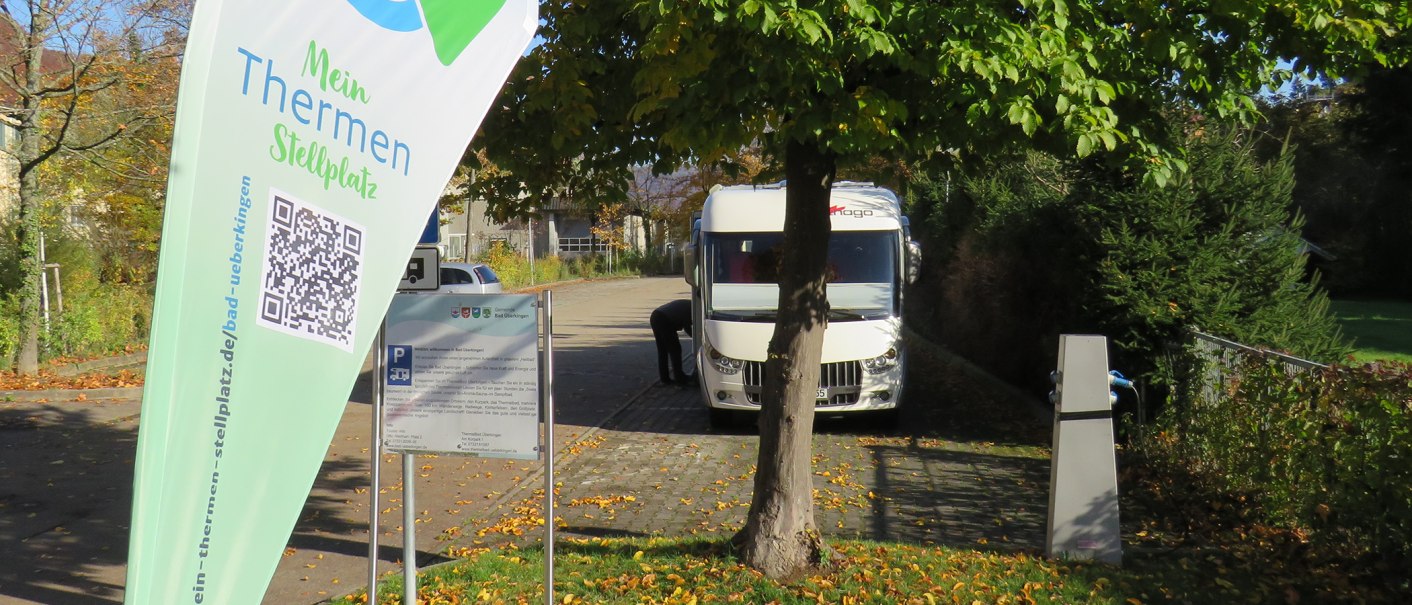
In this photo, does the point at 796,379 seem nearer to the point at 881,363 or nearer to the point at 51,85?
the point at 881,363

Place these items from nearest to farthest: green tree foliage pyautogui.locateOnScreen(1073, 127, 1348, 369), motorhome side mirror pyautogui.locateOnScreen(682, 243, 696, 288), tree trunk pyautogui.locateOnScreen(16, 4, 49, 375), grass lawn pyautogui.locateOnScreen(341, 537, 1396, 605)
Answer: grass lawn pyautogui.locateOnScreen(341, 537, 1396, 605) < green tree foliage pyautogui.locateOnScreen(1073, 127, 1348, 369) < motorhome side mirror pyautogui.locateOnScreen(682, 243, 696, 288) < tree trunk pyautogui.locateOnScreen(16, 4, 49, 375)

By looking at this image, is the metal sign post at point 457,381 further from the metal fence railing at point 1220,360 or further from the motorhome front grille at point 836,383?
the motorhome front grille at point 836,383

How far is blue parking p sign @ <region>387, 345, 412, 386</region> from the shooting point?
5516mm

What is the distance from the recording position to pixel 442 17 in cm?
285

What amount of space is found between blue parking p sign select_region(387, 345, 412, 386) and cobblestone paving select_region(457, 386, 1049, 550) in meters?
2.23

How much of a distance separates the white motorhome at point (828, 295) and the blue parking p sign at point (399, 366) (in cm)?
667

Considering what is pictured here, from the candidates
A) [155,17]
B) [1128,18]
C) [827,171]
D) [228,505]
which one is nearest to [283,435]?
[228,505]

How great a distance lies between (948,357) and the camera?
59.2 ft

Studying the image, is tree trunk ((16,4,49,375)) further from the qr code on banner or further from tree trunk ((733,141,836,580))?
the qr code on banner

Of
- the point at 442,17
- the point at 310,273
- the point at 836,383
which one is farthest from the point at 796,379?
the point at 836,383

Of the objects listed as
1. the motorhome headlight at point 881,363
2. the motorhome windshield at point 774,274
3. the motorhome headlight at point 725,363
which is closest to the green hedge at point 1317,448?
the motorhome headlight at point 881,363

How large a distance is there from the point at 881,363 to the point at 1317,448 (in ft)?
19.5

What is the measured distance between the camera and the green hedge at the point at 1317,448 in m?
5.54

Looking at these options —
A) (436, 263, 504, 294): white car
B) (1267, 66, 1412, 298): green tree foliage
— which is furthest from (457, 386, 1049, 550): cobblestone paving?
(1267, 66, 1412, 298): green tree foliage
